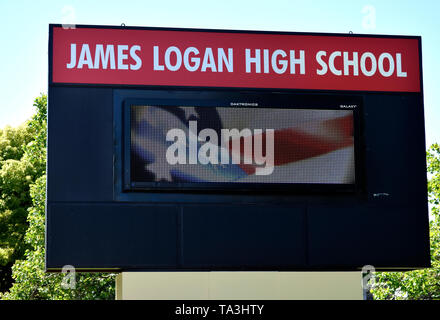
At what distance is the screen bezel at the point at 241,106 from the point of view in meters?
6.67

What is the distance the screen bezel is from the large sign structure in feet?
0.03

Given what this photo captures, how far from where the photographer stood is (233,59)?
7.05 m

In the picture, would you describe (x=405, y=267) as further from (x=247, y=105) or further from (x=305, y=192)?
(x=247, y=105)

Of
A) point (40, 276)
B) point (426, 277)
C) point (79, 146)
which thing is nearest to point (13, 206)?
point (40, 276)

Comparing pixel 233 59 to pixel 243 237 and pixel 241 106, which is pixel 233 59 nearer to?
pixel 241 106

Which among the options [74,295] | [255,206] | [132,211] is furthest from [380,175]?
[74,295]

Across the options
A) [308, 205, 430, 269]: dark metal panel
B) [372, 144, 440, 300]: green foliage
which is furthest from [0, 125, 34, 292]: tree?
[308, 205, 430, 269]: dark metal panel

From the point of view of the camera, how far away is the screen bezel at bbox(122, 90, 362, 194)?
6.67 m

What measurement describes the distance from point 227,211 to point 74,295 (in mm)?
11324

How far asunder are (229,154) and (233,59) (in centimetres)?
89

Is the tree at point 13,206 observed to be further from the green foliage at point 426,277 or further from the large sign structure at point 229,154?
the large sign structure at point 229,154

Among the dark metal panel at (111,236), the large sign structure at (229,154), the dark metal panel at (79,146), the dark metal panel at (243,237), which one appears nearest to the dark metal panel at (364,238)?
the large sign structure at (229,154)

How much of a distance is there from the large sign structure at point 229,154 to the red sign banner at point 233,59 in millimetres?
12

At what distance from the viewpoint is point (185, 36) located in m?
7.01
